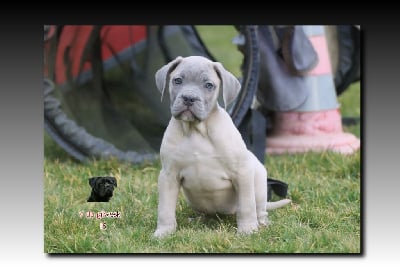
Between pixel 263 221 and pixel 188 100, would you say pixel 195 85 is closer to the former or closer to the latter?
pixel 188 100

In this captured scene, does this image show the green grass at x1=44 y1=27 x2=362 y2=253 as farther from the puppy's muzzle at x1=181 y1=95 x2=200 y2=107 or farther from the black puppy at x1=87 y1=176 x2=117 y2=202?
the puppy's muzzle at x1=181 y1=95 x2=200 y2=107

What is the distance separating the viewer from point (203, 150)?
11.0 feet

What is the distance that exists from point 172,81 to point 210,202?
60 cm

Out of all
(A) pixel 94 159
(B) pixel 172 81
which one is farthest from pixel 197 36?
(B) pixel 172 81

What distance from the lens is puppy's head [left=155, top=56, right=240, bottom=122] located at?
3219mm

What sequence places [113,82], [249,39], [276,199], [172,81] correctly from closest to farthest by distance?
[172,81], [276,199], [249,39], [113,82]

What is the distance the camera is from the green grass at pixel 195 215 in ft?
11.0

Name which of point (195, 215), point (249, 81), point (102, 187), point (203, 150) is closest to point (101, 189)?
point (102, 187)

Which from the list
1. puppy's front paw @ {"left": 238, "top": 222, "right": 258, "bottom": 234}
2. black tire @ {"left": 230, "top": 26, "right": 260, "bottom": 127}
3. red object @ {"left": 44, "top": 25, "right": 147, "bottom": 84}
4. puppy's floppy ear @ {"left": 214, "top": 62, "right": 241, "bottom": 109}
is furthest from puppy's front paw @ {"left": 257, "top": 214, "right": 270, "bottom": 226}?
red object @ {"left": 44, "top": 25, "right": 147, "bottom": 84}

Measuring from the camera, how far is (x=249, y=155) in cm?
346

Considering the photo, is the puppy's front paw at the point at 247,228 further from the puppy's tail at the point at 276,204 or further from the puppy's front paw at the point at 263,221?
the puppy's tail at the point at 276,204

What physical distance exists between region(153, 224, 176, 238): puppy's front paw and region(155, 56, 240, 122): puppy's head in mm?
505

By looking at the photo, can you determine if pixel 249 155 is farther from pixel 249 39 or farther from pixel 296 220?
pixel 249 39

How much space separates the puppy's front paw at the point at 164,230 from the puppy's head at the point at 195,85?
0.51 m
